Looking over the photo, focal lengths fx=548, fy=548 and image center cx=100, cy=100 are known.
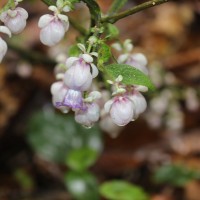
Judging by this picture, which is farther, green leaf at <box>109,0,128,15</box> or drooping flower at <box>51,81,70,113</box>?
green leaf at <box>109,0,128,15</box>

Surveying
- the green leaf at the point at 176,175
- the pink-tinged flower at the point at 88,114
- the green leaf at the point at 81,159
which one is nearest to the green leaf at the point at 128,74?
the pink-tinged flower at the point at 88,114

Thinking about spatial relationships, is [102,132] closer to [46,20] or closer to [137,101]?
[137,101]

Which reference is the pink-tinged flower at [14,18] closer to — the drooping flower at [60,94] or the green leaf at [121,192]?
the drooping flower at [60,94]

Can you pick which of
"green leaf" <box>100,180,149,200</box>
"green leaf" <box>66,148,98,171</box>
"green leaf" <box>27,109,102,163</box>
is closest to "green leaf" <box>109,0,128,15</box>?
"green leaf" <box>100,180,149,200</box>

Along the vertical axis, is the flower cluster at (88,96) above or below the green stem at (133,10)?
below

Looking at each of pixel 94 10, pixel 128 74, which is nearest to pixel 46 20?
pixel 94 10

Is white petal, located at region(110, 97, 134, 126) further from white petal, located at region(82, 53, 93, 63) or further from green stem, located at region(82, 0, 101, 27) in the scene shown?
green stem, located at region(82, 0, 101, 27)
